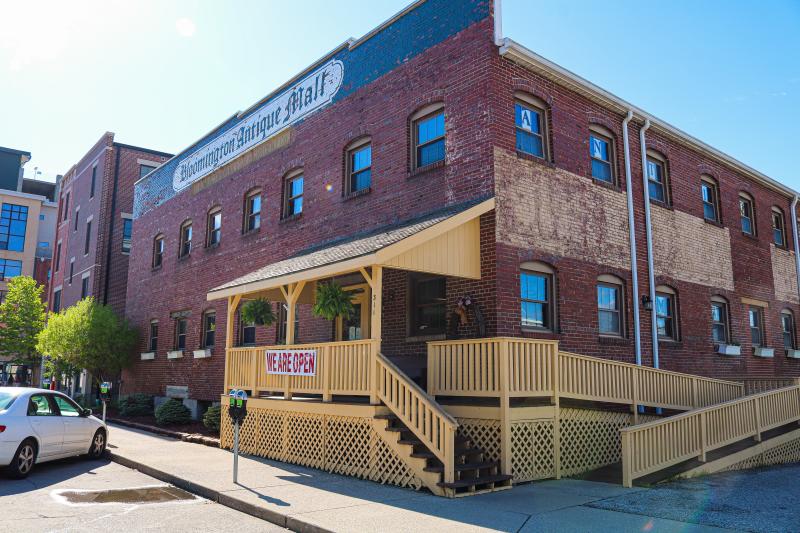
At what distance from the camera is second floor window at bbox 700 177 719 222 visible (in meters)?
17.4

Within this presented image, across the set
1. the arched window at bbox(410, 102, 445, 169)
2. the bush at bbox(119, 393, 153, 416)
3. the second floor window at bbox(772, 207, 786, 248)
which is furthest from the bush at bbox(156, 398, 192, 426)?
the second floor window at bbox(772, 207, 786, 248)

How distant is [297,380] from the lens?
11.7 meters

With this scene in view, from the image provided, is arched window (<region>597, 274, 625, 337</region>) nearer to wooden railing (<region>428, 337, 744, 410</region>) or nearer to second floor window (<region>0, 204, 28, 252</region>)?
wooden railing (<region>428, 337, 744, 410</region>)

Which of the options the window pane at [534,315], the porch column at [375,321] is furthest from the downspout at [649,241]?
the porch column at [375,321]

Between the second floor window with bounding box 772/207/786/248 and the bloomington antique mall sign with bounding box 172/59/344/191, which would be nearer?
the bloomington antique mall sign with bounding box 172/59/344/191

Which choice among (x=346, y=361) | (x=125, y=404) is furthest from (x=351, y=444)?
(x=125, y=404)

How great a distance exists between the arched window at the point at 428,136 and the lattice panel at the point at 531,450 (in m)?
5.47

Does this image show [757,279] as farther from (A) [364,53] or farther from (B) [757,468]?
(A) [364,53]

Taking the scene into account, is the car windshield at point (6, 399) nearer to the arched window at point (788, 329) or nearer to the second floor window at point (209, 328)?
the second floor window at point (209, 328)

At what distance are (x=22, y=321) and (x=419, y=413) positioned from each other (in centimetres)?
3446

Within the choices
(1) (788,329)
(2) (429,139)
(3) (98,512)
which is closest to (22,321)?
(2) (429,139)

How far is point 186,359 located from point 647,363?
14.0m

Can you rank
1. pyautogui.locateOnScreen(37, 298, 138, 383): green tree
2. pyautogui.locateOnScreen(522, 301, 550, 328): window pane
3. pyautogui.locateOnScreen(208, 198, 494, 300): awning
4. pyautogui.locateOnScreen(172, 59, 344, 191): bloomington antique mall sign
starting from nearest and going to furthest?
1. pyautogui.locateOnScreen(208, 198, 494, 300): awning
2. pyautogui.locateOnScreen(522, 301, 550, 328): window pane
3. pyautogui.locateOnScreen(172, 59, 344, 191): bloomington antique mall sign
4. pyautogui.locateOnScreen(37, 298, 138, 383): green tree

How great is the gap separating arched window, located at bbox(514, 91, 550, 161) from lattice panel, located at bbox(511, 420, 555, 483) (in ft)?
17.5
